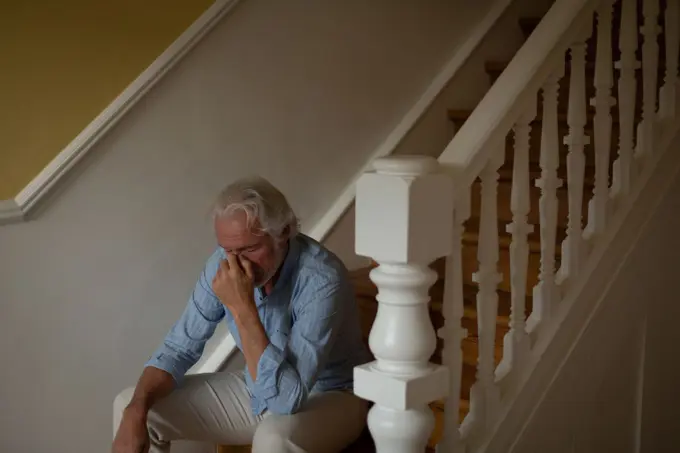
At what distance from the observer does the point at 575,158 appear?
1.98 metres

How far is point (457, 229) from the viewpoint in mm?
1606

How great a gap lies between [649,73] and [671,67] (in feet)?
0.27

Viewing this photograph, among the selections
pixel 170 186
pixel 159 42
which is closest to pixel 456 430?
pixel 170 186

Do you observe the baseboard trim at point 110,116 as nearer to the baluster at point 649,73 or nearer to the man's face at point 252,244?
the man's face at point 252,244

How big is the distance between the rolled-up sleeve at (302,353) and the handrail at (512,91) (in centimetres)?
46

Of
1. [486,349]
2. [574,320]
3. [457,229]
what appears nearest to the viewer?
[457,229]

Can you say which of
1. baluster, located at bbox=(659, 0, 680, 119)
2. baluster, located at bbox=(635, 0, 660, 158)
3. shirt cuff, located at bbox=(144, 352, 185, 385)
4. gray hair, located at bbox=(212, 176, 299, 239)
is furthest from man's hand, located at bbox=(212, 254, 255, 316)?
baluster, located at bbox=(659, 0, 680, 119)

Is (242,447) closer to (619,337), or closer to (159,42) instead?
(619,337)

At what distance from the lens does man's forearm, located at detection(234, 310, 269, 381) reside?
1815 millimetres

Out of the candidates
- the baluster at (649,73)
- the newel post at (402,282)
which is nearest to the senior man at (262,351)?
the newel post at (402,282)

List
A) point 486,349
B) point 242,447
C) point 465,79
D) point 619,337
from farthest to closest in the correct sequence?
1. point 465,79
2. point 242,447
3. point 619,337
4. point 486,349

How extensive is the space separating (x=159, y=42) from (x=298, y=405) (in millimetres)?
1338

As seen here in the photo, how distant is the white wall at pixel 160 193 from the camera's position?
240 centimetres

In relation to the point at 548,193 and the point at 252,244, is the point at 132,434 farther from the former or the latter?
the point at 548,193
